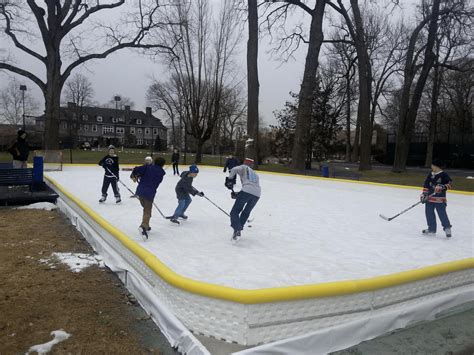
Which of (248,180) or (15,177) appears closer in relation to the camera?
(248,180)

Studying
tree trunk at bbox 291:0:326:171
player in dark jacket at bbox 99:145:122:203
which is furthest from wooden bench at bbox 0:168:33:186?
tree trunk at bbox 291:0:326:171

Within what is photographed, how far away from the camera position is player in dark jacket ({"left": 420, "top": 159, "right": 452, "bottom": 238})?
6.93 m

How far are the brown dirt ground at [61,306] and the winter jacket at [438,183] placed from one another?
5.44 metres

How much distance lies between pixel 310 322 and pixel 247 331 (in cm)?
60

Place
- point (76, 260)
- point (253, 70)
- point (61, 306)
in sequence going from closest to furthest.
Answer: point (61, 306) < point (76, 260) < point (253, 70)

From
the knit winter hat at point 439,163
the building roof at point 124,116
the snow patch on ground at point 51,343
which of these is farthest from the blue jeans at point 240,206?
the building roof at point 124,116

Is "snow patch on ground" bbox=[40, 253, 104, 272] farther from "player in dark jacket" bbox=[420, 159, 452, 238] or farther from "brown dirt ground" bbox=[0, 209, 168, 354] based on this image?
"player in dark jacket" bbox=[420, 159, 452, 238]

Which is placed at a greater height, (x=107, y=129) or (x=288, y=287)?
(x=107, y=129)

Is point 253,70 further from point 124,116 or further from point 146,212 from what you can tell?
point 124,116

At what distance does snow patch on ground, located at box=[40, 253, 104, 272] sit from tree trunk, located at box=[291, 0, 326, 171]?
16652 mm

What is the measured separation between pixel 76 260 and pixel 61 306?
1826 millimetres

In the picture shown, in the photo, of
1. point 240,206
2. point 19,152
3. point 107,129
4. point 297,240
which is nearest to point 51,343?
point 240,206

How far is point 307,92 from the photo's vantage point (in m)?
21.5

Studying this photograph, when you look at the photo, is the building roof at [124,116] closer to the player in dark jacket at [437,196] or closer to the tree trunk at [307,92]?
the tree trunk at [307,92]
